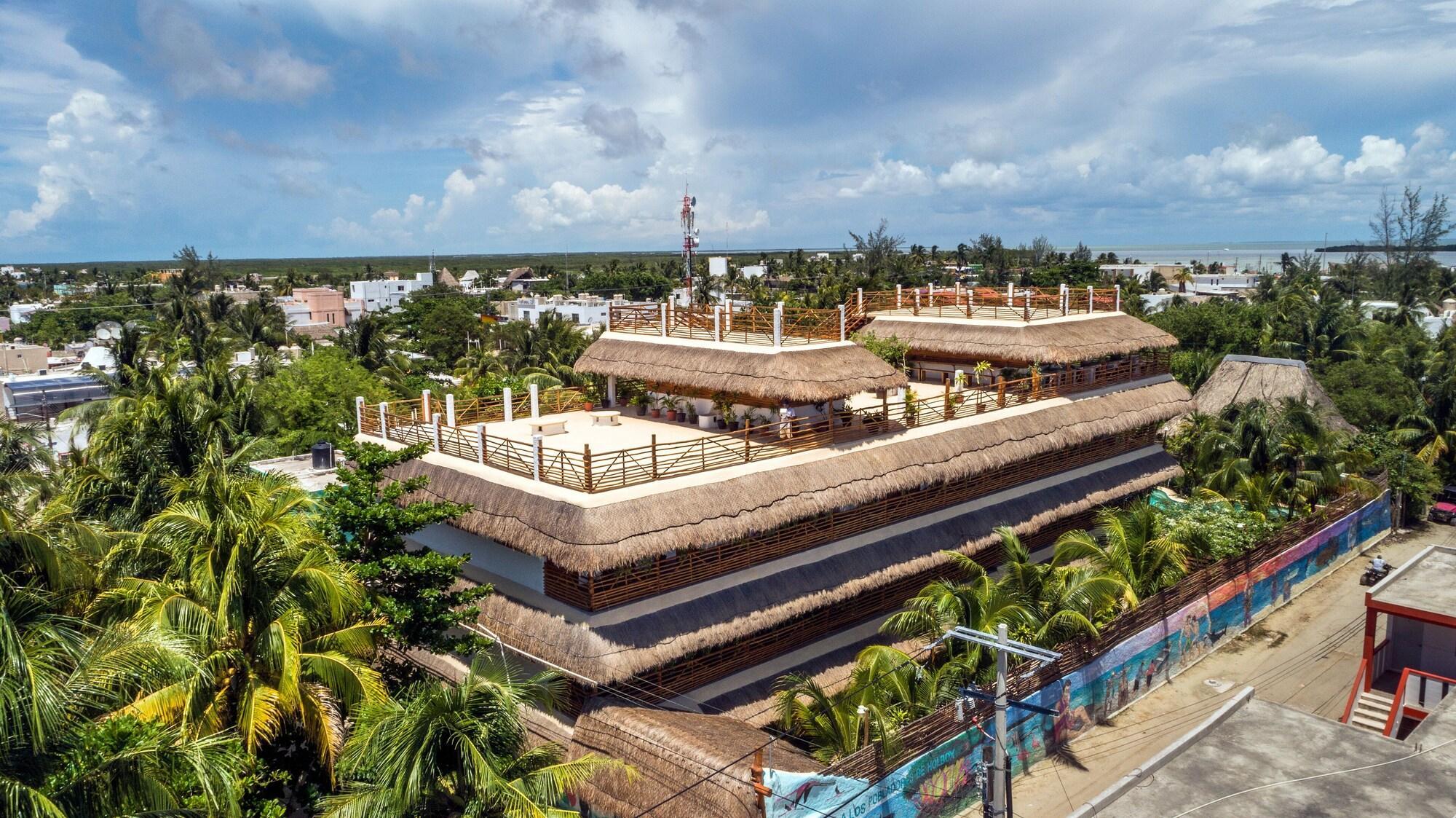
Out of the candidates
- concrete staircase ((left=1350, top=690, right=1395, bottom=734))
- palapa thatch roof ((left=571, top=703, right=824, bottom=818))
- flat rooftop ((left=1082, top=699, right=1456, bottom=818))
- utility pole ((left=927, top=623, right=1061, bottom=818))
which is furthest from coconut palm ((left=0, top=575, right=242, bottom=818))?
concrete staircase ((left=1350, top=690, right=1395, bottom=734))

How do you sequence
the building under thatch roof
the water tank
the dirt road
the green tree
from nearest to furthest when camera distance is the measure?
the green tree → the dirt road → the water tank → the building under thatch roof

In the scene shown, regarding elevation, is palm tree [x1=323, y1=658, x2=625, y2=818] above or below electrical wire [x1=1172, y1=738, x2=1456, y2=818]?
above

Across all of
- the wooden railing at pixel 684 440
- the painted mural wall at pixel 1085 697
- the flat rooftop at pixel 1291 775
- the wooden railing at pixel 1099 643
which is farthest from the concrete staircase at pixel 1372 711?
the wooden railing at pixel 684 440

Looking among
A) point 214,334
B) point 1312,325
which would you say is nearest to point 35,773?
point 214,334

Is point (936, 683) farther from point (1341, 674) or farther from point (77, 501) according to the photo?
point (77, 501)

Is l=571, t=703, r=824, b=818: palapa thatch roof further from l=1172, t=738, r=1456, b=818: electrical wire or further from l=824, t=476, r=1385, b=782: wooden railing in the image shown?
l=1172, t=738, r=1456, b=818: electrical wire
